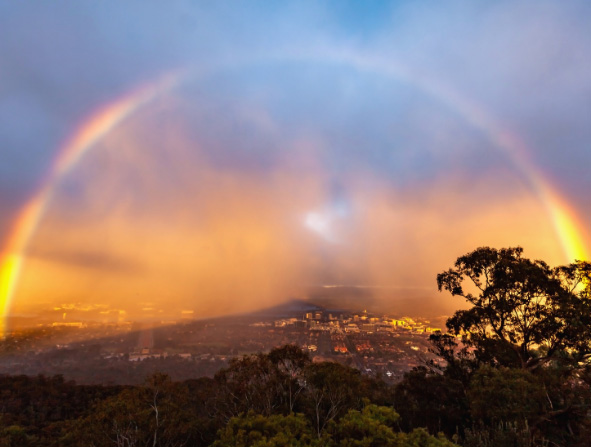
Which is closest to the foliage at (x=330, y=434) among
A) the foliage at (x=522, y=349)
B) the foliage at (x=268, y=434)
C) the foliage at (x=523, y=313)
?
the foliage at (x=268, y=434)

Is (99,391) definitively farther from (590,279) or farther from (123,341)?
(123,341)

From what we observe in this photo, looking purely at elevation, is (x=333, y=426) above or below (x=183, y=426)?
above

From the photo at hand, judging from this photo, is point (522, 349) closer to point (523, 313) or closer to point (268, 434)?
point (523, 313)

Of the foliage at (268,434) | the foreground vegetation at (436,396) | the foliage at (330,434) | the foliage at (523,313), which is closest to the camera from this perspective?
the foliage at (330,434)

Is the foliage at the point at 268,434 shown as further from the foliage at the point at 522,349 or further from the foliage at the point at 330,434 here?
the foliage at the point at 522,349

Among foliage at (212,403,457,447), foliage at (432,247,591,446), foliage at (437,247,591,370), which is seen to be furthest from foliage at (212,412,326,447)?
foliage at (437,247,591,370)

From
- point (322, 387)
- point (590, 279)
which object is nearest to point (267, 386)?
point (322, 387)

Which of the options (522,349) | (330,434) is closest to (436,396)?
(522,349)

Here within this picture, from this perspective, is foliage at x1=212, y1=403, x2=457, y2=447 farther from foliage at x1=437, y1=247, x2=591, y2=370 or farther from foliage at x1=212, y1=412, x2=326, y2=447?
foliage at x1=437, y1=247, x2=591, y2=370
